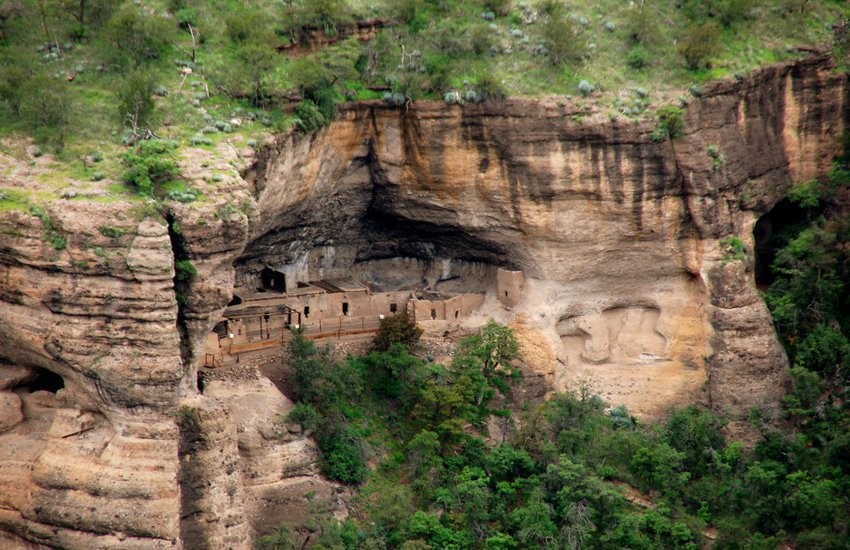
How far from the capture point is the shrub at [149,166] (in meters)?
37.1

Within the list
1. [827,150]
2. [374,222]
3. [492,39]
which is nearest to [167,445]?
[374,222]

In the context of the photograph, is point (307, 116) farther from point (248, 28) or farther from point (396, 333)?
point (396, 333)

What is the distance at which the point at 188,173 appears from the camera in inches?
1494

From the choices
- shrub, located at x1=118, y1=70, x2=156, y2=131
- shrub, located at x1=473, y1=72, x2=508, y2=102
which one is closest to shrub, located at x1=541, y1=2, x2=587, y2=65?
shrub, located at x1=473, y1=72, x2=508, y2=102

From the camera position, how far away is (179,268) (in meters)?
37.3

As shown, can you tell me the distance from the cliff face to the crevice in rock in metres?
0.05

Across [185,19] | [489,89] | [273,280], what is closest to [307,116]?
[185,19]

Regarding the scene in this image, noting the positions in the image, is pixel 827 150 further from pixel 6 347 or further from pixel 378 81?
pixel 6 347

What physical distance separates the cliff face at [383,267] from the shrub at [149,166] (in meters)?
0.56

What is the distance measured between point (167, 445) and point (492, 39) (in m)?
13.4

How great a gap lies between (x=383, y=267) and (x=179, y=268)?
10.2 metres

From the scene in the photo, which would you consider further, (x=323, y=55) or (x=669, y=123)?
(x=669, y=123)

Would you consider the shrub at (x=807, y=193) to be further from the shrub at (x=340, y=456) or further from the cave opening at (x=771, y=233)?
the shrub at (x=340, y=456)

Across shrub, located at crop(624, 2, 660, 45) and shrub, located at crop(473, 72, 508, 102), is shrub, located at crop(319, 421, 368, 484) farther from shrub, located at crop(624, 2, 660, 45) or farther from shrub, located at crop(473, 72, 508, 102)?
shrub, located at crop(624, 2, 660, 45)
